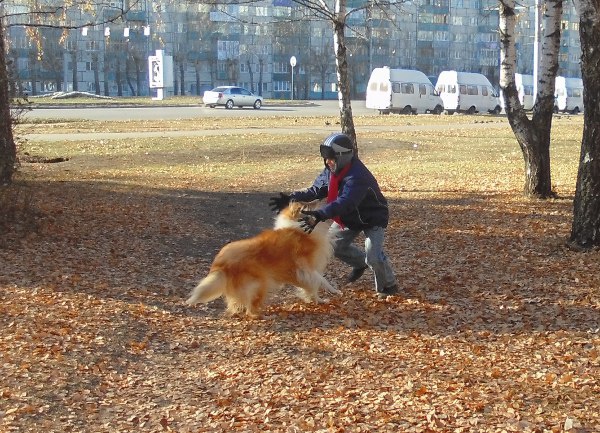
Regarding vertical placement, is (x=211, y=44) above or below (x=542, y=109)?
above

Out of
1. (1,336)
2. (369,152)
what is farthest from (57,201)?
(369,152)

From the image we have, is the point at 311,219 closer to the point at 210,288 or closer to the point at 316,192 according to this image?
the point at 316,192

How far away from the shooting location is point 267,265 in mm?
7289

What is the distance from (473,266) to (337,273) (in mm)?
1564

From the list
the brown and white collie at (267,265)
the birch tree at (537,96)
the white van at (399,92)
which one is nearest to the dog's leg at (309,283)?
the brown and white collie at (267,265)

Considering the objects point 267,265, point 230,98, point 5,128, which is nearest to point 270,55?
point 230,98

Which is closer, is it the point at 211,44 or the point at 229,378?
the point at 229,378

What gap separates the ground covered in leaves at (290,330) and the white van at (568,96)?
5122 cm

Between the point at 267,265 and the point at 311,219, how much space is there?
583mm

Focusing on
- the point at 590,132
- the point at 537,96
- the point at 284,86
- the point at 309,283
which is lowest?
the point at 309,283

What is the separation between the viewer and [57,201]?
44.1 ft

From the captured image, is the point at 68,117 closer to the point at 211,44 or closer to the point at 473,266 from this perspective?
the point at 473,266

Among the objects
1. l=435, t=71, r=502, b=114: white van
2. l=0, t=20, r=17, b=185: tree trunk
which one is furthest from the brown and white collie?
l=435, t=71, r=502, b=114: white van

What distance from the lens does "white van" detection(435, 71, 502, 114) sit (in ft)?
181
